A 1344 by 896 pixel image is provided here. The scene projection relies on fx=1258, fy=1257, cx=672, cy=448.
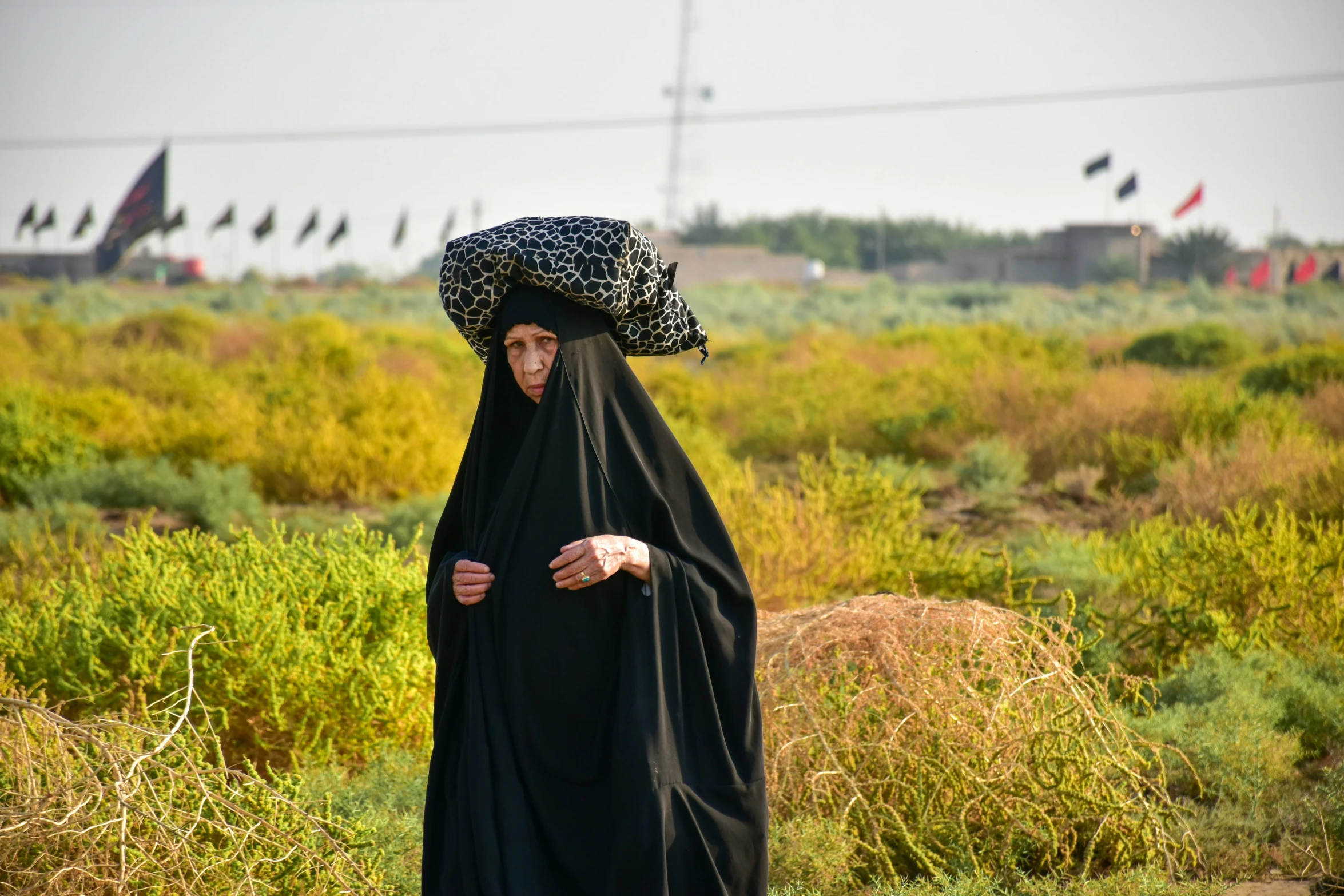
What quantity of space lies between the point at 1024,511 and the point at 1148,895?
6.32 metres

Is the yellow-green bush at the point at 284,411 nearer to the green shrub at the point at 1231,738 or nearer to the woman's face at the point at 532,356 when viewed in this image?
the green shrub at the point at 1231,738

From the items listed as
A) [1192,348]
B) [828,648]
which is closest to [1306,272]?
[1192,348]

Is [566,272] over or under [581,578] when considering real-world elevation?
over

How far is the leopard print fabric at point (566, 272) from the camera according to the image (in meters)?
2.26

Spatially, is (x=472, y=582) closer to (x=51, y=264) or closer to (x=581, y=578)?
(x=581, y=578)

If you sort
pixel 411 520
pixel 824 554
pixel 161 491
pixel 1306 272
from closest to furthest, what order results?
pixel 824 554, pixel 411 520, pixel 161 491, pixel 1306 272

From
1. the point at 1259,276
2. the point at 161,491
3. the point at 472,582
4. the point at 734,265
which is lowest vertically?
the point at 161,491

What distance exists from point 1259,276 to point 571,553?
46.6 m

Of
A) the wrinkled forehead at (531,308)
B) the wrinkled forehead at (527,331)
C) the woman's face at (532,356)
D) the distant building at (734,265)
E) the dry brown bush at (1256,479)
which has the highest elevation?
the distant building at (734,265)

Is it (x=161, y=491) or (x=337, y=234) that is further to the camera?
(x=337, y=234)

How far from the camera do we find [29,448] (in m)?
9.87

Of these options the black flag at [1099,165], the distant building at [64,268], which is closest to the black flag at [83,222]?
the distant building at [64,268]

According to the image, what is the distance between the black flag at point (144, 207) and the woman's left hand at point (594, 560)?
108 ft

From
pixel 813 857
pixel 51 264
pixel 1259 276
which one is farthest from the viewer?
pixel 51 264
